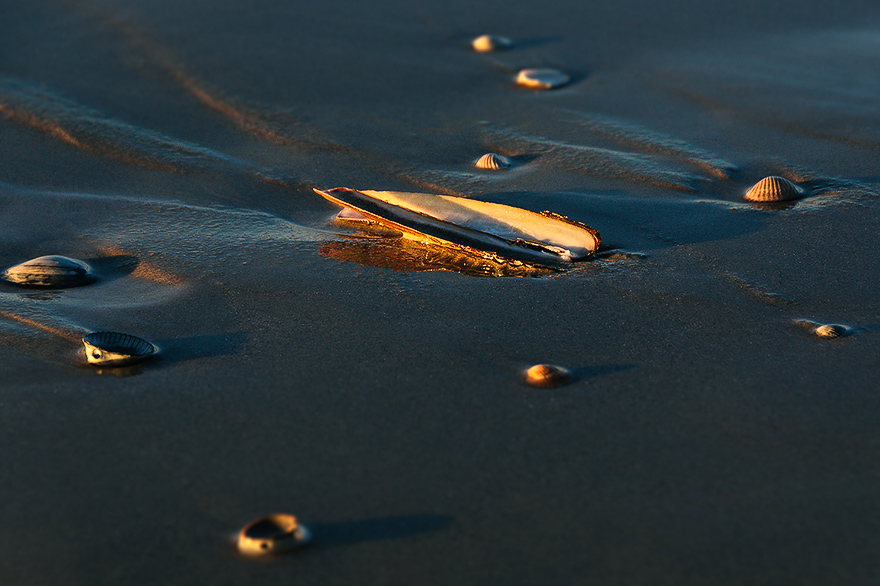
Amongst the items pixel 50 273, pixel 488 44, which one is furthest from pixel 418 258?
pixel 488 44

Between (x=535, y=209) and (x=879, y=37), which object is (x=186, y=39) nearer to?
(x=535, y=209)

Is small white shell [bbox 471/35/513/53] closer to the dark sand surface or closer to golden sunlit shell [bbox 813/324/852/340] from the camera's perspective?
the dark sand surface

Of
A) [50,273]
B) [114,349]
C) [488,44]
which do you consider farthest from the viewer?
[488,44]

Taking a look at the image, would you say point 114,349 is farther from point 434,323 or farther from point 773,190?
point 773,190

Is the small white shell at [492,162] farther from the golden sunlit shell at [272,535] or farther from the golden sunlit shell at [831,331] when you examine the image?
the golden sunlit shell at [272,535]

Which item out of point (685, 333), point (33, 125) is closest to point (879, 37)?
point (685, 333)

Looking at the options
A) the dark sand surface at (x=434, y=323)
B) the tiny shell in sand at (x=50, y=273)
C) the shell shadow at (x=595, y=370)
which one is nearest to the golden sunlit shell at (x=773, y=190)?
the dark sand surface at (x=434, y=323)
